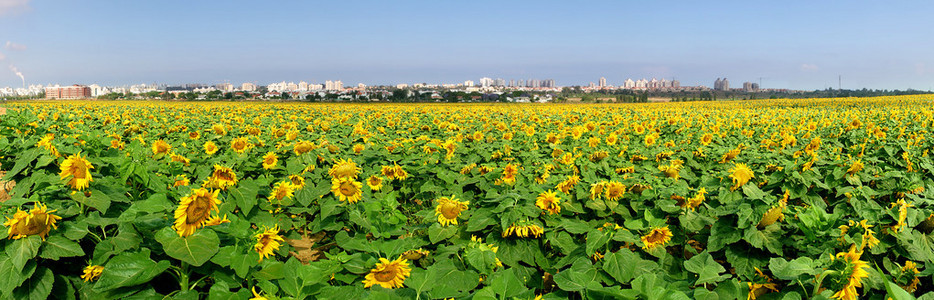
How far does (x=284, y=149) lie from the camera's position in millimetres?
5703

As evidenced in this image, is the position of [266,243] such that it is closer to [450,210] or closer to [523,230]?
[450,210]

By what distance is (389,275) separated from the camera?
234 cm

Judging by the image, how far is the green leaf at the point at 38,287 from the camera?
6.46 feet

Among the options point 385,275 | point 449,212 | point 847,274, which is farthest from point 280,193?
point 847,274

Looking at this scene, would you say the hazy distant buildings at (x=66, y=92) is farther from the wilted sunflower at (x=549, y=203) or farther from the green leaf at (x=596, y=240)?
the green leaf at (x=596, y=240)

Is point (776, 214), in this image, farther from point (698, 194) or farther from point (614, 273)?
point (614, 273)

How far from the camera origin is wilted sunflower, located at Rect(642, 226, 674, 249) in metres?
2.90

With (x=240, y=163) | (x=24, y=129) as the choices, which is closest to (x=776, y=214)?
(x=240, y=163)

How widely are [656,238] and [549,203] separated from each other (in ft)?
2.37

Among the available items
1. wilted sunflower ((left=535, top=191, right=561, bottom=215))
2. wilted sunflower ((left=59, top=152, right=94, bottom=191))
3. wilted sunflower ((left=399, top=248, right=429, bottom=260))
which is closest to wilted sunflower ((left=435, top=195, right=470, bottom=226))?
wilted sunflower ((left=399, top=248, right=429, bottom=260))

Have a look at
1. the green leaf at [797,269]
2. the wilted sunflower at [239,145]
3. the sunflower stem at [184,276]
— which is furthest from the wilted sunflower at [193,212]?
the wilted sunflower at [239,145]

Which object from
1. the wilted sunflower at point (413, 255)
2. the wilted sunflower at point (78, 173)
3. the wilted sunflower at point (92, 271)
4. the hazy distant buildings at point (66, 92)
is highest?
the hazy distant buildings at point (66, 92)

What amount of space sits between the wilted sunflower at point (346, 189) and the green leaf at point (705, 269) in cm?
253

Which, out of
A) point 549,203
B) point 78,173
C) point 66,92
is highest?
point 66,92
